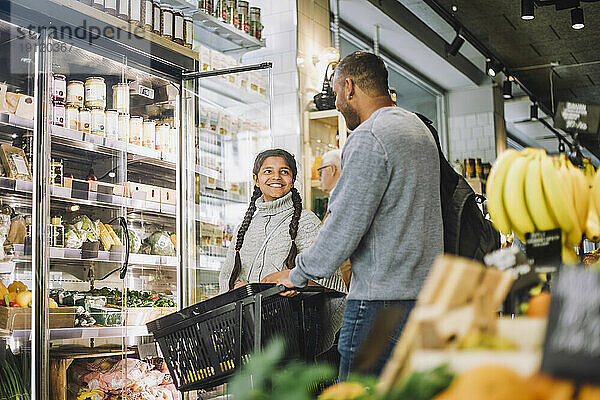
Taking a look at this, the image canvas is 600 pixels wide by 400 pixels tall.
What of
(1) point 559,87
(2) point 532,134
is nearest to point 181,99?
(1) point 559,87

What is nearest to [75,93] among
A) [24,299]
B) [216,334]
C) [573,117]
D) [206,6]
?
[24,299]

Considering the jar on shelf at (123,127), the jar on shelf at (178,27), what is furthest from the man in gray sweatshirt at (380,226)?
the jar on shelf at (178,27)

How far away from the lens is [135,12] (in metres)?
4.07

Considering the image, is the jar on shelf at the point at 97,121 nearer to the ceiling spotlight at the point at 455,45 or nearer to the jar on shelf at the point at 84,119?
the jar on shelf at the point at 84,119

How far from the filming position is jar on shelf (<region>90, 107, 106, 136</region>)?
12.7 feet

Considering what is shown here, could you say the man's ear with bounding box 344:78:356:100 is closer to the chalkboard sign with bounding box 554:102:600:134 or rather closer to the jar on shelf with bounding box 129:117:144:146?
the chalkboard sign with bounding box 554:102:600:134

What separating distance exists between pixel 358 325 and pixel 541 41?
25.2 ft

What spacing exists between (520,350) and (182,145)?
12.6 ft

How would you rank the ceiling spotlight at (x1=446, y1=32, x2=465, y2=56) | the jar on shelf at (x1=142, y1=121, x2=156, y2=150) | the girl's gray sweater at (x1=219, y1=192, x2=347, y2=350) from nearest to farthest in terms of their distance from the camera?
the girl's gray sweater at (x1=219, y1=192, x2=347, y2=350), the jar on shelf at (x1=142, y1=121, x2=156, y2=150), the ceiling spotlight at (x1=446, y1=32, x2=465, y2=56)

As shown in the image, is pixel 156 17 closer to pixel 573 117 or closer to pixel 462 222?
pixel 573 117

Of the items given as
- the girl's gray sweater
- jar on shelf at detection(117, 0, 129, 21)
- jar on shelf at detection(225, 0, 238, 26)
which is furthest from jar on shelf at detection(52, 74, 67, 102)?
jar on shelf at detection(225, 0, 238, 26)

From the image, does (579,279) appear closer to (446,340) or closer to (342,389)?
(446,340)

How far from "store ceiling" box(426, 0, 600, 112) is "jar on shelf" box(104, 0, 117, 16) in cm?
444

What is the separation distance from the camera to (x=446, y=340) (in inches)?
A: 30.2
